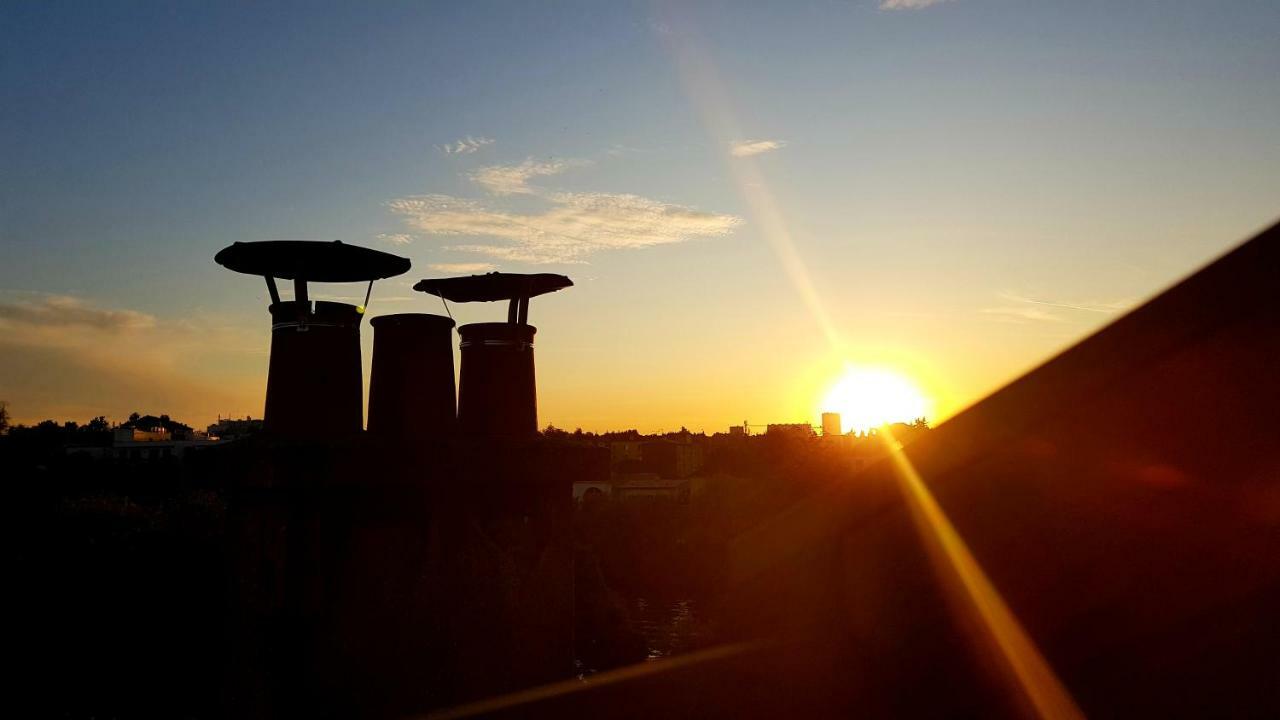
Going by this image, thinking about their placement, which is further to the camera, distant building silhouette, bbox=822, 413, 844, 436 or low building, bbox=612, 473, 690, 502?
low building, bbox=612, 473, 690, 502

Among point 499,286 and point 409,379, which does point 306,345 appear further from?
point 499,286

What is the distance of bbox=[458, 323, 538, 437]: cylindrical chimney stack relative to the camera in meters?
6.07

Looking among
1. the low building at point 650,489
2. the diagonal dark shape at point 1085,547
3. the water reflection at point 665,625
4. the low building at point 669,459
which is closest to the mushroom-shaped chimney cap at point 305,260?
the diagonal dark shape at point 1085,547

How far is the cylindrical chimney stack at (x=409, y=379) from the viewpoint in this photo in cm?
569

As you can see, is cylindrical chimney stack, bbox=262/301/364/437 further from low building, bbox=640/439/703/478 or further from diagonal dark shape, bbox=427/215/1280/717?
low building, bbox=640/439/703/478

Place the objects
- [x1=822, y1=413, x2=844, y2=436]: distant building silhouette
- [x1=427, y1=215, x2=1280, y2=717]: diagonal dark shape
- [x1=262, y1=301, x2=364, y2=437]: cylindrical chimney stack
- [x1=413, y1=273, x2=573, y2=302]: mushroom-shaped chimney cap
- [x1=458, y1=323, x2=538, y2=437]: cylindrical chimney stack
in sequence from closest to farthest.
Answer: [x1=427, y1=215, x2=1280, y2=717]: diagonal dark shape, [x1=262, y1=301, x2=364, y2=437]: cylindrical chimney stack, [x1=458, y1=323, x2=538, y2=437]: cylindrical chimney stack, [x1=413, y1=273, x2=573, y2=302]: mushroom-shaped chimney cap, [x1=822, y1=413, x2=844, y2=436]: distant building silhouette

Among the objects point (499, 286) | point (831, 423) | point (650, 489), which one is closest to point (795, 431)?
point (831, 423)

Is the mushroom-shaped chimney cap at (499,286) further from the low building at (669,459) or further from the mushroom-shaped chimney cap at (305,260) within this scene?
the low building at (669,459)

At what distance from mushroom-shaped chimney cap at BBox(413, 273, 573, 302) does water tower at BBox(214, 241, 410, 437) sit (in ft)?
3.37

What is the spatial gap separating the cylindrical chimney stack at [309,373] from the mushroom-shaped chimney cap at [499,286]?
119 cm

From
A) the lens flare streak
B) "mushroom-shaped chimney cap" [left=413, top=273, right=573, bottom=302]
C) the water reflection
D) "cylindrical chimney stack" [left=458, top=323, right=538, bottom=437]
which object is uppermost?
"mushroom-shaped chimney cap" [left=413, top=273, right=573, bottom=302]

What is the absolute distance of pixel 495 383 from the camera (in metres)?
6.09

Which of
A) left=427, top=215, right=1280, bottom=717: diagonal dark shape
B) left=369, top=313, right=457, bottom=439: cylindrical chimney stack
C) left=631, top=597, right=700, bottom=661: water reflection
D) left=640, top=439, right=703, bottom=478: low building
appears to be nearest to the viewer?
left=427, top=215, right=1280, bottom=717: diagonal dark shape

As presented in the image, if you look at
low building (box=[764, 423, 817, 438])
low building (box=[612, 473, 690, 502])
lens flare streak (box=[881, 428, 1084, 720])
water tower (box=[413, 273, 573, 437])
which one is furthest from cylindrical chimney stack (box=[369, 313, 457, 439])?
low building (box=[612, 473, 690, 502])
